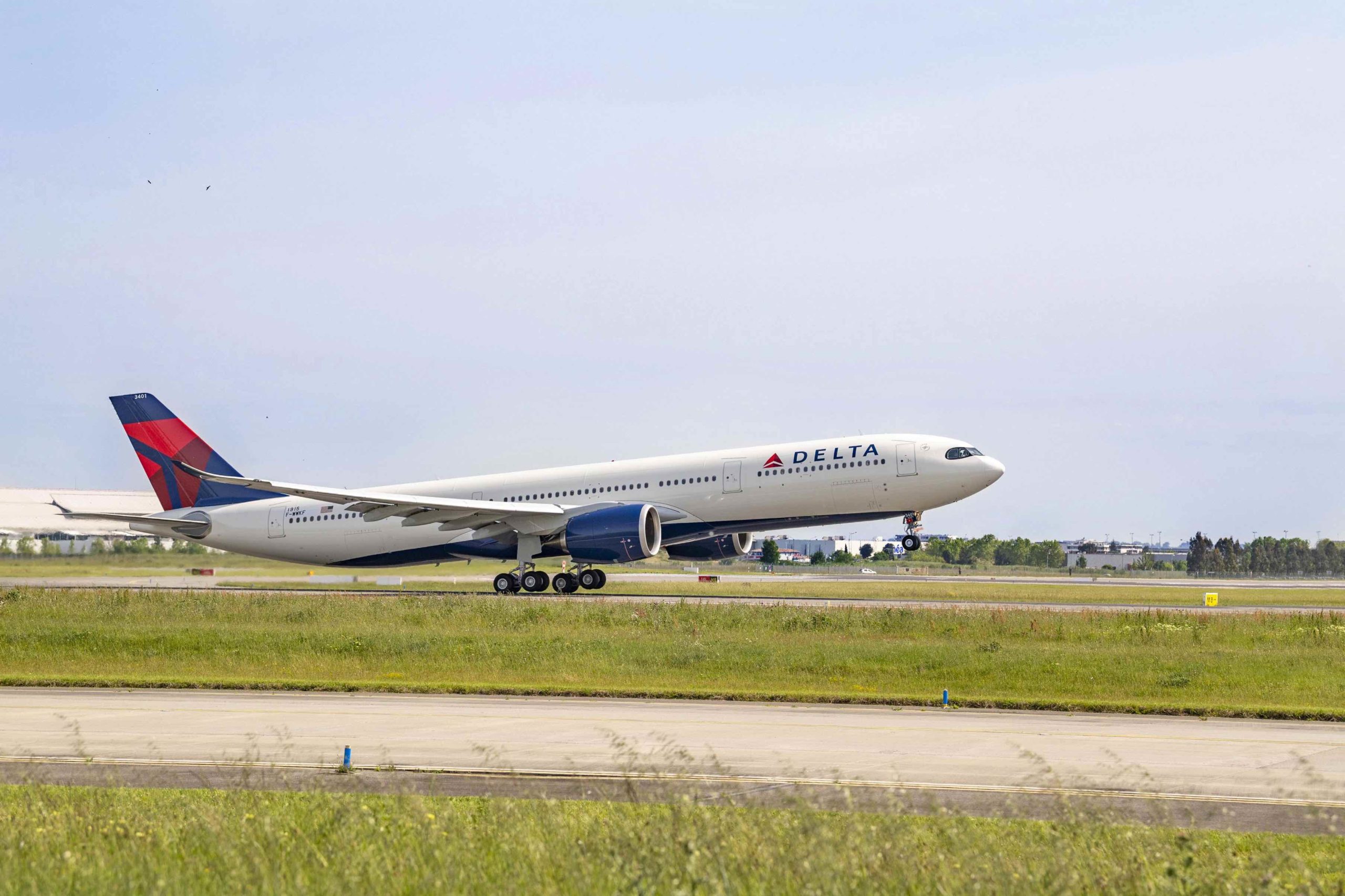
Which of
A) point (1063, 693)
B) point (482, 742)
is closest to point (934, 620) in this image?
point (1063, 693)

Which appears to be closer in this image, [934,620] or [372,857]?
[372,857]

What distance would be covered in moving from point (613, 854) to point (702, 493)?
3787 centimetres

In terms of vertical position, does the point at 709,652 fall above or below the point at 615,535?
below

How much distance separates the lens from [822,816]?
10133 millimetres

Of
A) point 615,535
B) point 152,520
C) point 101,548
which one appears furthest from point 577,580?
point 101,548

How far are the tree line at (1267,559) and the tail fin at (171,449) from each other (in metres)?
→ 110

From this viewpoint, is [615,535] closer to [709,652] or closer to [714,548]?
[714,548]

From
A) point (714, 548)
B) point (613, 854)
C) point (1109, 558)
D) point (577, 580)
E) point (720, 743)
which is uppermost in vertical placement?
point (1109, 558)

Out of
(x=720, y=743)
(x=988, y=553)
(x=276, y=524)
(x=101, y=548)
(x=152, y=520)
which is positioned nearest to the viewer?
A: (x=720, y=743)

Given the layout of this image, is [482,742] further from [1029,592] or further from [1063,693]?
[1029,592]

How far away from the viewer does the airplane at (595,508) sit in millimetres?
44750

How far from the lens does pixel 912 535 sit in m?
45.6

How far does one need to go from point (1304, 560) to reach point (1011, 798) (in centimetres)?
15438

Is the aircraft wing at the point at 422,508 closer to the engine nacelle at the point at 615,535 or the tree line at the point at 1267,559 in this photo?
the engine nacelle at the point at 615,535
